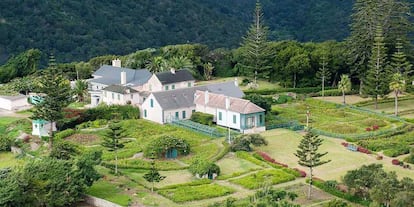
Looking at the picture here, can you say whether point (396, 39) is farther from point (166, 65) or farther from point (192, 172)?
point (192, 172)

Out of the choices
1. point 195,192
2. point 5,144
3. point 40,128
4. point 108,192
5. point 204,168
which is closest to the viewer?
point 195,192

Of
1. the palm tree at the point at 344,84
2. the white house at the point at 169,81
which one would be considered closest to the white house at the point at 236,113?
the white house at the point at 169,81

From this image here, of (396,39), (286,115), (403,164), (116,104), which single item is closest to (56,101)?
(116,104)

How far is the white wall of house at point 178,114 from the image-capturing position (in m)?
53.2

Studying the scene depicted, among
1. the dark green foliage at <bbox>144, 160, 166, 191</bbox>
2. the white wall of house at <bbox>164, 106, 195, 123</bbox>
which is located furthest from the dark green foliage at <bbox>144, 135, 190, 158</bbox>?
the white wall of house at <bbox>164, 106, 195, 123</bbox>

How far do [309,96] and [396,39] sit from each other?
27.9 ft

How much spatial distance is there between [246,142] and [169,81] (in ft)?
47.1

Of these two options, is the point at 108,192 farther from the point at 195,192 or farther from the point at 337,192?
the point at 337,192

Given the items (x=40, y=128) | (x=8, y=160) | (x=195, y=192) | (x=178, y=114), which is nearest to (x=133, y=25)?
(x=178, y=114)

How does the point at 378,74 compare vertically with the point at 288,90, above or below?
above

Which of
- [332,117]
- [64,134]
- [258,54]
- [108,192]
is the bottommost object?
[108,192]

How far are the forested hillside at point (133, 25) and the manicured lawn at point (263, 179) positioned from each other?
1746 inches

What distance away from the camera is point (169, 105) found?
175 ft

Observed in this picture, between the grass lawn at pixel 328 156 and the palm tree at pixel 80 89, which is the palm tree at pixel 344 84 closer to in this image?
the grass lawn at pixel 328 156
